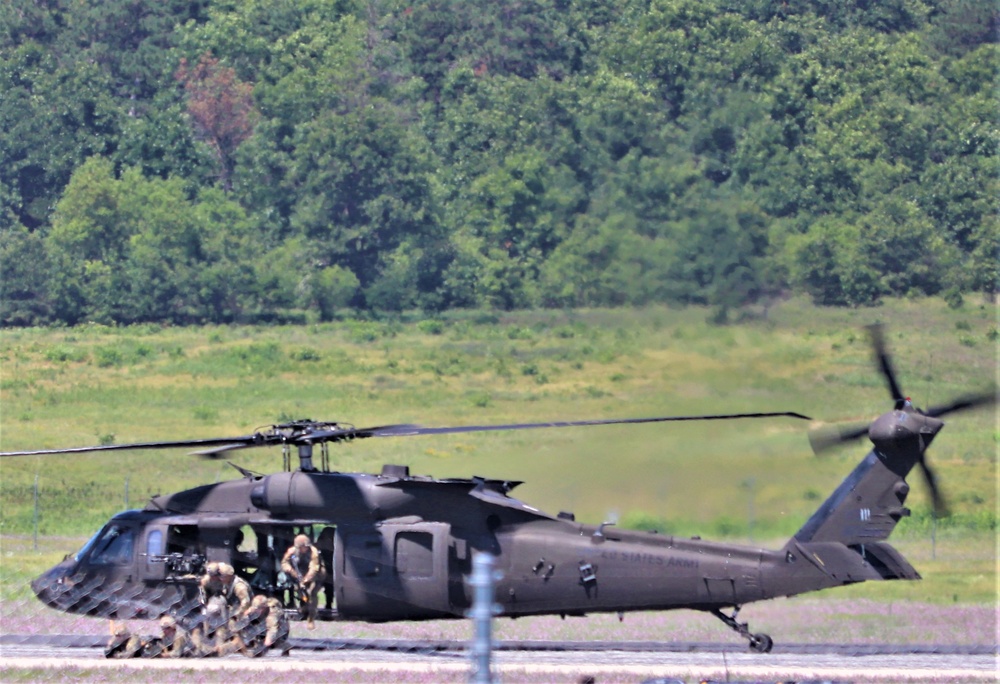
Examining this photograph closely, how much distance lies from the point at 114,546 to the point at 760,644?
875 cm

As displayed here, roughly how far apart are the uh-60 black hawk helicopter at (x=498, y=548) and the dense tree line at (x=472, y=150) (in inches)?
608

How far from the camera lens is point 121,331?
5669 centimetres

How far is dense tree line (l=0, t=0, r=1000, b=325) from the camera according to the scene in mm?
41438

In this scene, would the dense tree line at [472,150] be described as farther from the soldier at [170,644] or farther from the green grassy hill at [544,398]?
the soldier at [170,644]

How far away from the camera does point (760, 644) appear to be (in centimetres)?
2058

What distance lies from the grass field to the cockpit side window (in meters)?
7.29

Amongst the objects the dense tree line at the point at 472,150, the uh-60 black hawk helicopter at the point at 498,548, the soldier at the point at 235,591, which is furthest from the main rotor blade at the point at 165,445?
the dense tree line at the point at 472,150

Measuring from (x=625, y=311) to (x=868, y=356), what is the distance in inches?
340

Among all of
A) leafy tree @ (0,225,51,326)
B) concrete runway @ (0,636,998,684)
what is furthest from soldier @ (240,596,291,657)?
leafy tree @ (0,225,51,326)

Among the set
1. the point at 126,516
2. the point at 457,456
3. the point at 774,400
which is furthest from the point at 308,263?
the point at 126,516

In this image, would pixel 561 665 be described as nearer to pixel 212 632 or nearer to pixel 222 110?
pixel 212 632

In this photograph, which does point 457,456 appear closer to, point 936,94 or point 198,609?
point 198,609

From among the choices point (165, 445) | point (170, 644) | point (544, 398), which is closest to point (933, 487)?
point (165, 445)

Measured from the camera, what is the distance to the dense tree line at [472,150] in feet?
136
